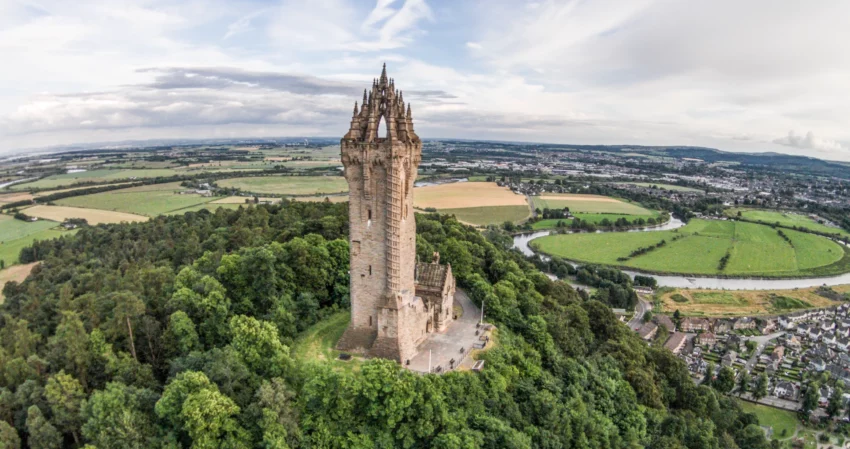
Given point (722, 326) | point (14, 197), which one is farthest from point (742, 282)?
point (14, 197)

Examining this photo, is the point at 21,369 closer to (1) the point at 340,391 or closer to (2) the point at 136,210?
(1) the point at 340,391

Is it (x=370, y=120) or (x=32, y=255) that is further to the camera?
(x=32, y=255)

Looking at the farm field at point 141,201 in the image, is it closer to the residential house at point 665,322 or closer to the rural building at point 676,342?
the residential house at point 665,322

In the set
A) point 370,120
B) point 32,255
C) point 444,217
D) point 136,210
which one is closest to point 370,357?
point 370,120

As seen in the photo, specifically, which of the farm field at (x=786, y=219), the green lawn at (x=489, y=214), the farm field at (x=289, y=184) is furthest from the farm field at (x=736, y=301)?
the farm field at (x=289, y=184)

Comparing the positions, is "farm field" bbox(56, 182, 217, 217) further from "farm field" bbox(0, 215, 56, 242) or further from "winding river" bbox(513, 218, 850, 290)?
"winding river" bbox(513, 218, 850, 290)

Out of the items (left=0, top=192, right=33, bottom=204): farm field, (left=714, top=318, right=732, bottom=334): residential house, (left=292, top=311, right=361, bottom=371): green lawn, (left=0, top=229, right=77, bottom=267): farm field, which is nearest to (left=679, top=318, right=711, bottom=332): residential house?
(left=714, top=318, right=732, bottom=334): residential house
